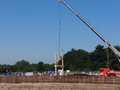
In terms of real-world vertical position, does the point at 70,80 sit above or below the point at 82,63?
below

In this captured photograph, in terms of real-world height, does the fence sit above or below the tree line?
below

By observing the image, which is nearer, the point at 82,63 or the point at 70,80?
the point at 70,80

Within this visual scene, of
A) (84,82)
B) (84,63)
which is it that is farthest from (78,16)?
(84,63)

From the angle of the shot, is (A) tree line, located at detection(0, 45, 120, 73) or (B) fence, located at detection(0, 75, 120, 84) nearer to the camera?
(B) fence, located at detection(0, 75, 120, 84)

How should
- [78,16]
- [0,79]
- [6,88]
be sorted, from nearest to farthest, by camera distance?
[6,88], [78,16], [0,79]

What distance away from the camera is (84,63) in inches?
6629

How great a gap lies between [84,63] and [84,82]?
105 metres

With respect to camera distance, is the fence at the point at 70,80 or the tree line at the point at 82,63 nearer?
the fence at the point at 70,80

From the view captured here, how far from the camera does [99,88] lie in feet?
177

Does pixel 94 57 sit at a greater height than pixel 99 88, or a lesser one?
greater

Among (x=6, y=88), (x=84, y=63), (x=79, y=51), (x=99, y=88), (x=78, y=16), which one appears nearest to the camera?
(x=99, y=88)

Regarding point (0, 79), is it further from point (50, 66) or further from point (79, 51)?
point (79, 51)

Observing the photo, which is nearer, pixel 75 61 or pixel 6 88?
pixel 6 88

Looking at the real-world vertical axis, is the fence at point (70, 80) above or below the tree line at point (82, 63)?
below
